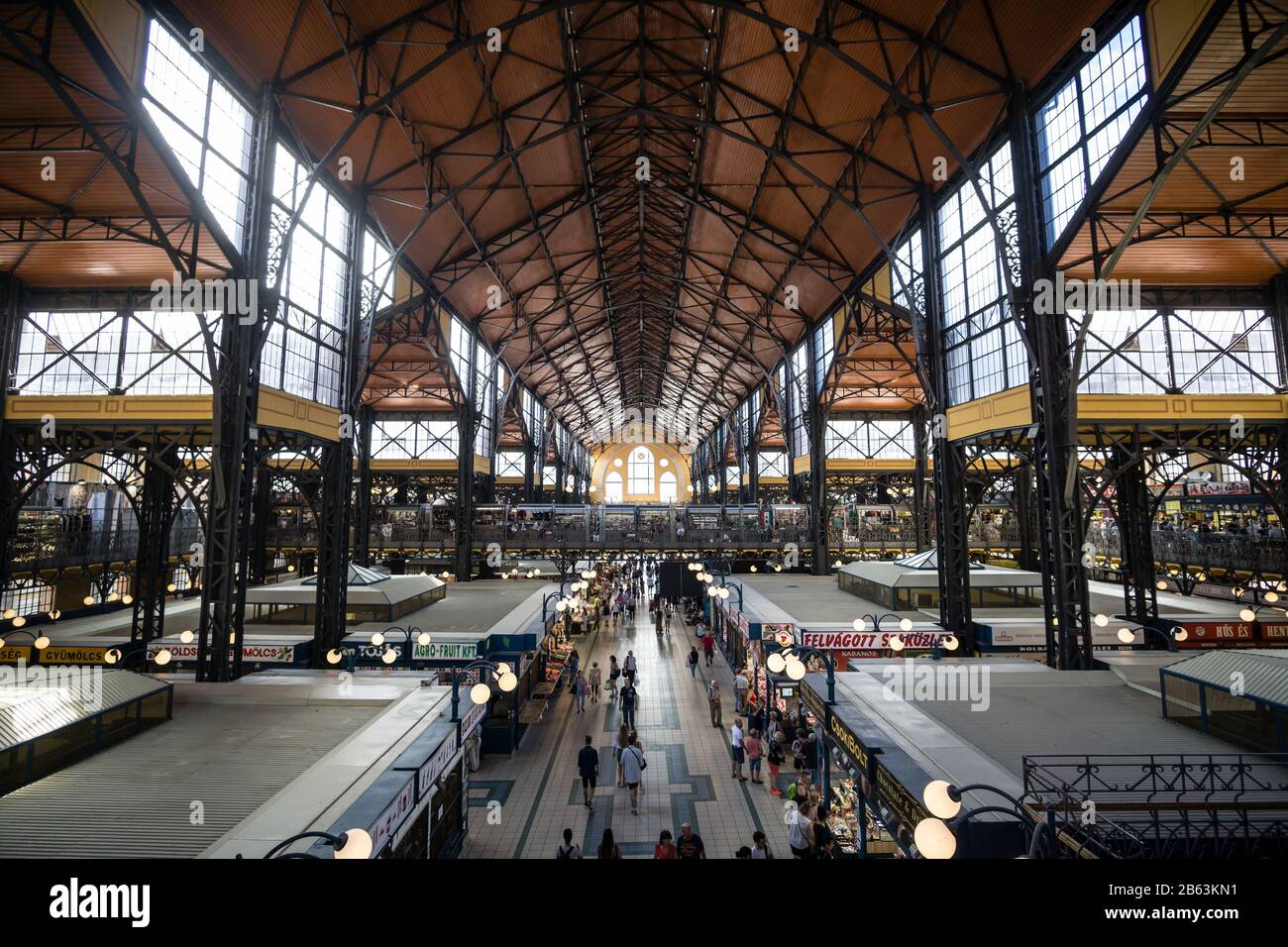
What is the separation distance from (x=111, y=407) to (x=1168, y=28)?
26.3 meters

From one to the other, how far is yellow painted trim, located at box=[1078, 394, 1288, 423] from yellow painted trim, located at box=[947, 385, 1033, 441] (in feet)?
5.73

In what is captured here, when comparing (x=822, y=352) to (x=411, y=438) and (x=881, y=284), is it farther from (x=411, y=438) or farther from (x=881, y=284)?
(x=411, y=438)

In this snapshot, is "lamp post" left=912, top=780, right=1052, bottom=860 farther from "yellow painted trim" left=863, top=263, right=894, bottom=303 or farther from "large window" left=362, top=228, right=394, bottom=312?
"yellow painted trim" left=863, top=263, right=894, bottom=303

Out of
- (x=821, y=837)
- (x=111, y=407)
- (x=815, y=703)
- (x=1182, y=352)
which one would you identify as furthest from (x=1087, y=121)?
(x=111, y=407)

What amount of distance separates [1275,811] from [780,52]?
2069 cm

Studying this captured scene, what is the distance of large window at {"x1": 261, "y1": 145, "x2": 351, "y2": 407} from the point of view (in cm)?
1728

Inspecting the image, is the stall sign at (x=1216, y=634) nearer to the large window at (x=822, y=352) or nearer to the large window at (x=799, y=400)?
the large window at (x=822, y=352)

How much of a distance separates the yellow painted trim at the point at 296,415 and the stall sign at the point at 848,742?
14.6 metres

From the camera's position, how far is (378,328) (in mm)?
27969

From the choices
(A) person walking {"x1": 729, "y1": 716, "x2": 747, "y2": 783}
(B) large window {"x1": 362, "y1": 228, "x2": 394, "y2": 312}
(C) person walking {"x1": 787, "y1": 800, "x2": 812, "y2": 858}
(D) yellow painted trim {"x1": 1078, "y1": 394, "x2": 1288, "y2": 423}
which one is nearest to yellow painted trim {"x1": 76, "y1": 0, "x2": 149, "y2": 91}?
(B) large window {"x1": 362, "y1": 228, "x2": 394, "y2": 312}

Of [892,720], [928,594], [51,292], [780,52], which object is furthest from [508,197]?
[892,720]

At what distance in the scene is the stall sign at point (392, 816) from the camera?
21.8ft

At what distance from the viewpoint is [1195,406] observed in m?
16.6
